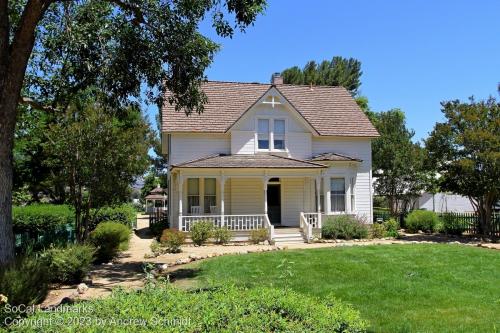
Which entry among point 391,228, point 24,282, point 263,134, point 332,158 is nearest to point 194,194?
point 263,134

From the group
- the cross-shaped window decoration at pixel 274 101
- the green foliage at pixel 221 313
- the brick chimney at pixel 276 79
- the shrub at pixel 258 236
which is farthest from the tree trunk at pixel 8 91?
the brick chimney at pixel 276 79

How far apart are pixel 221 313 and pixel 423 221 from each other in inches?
957

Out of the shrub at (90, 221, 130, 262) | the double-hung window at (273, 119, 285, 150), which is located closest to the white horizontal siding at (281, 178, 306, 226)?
the double-hung window at (273, 119, 285, 150)

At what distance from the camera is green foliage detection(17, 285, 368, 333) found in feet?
14.0

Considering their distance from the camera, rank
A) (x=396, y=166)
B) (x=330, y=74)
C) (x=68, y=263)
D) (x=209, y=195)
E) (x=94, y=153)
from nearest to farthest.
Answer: (x=68, y=263)
(x=94, y=153)
(x=209, y=195)
(x=396, y=166)
(x=330, y=74)

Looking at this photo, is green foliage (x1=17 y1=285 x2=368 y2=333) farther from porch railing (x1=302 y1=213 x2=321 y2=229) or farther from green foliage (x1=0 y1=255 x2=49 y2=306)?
porch railing (x1=302 y1=213 x2=321 y2=229)

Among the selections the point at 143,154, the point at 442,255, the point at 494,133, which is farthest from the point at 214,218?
the point at 494,133

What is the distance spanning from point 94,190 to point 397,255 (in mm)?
10810

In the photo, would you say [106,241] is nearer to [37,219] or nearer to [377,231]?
[37,219]

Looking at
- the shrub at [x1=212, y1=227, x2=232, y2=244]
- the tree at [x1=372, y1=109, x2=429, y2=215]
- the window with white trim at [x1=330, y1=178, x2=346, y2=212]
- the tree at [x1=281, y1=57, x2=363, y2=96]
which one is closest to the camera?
the shrub at [x1=212, y1=227, x2=232, y2=244]

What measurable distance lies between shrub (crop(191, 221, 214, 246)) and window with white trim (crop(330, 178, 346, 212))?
25.0ft

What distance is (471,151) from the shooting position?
861 inches

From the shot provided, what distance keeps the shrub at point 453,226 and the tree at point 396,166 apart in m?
6.22

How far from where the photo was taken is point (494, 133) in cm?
2158
